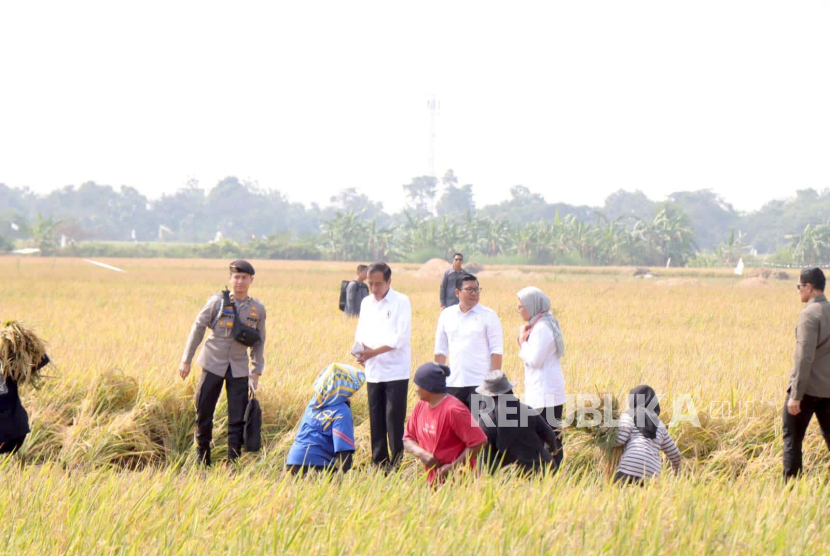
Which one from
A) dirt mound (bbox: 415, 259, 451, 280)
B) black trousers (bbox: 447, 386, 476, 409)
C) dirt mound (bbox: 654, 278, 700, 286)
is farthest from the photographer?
dirt mound (bbox: 415, 259, 451, 280)

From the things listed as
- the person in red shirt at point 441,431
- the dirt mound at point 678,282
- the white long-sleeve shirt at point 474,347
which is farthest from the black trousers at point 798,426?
the dirt mound at point 678,282

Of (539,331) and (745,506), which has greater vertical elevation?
(539,331)

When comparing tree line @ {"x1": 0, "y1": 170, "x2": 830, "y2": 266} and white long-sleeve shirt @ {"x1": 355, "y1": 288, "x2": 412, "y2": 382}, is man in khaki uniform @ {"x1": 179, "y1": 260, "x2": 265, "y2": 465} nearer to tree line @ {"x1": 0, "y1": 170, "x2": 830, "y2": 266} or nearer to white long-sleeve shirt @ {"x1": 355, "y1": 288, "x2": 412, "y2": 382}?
white long-sleeve shirt @ {"x1": 355, "y1": 288, "x2": 412, "y2": 382}

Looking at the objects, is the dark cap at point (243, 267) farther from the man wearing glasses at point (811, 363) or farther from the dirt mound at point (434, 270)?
the dirt mound at point (434, 270)

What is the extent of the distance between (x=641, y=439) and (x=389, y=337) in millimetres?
1741

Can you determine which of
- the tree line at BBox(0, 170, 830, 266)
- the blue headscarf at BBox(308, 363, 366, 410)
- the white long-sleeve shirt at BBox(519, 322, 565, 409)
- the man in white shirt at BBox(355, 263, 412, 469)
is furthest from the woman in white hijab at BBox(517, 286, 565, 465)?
the tree line at BBox(0, 170, 830, 266)

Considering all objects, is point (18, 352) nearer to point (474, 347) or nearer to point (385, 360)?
point (385, 360)

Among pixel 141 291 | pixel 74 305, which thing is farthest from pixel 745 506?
pixel 141 291

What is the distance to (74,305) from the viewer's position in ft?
54.0

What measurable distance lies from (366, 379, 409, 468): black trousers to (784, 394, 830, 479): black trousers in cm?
244

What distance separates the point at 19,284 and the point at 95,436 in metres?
19.1

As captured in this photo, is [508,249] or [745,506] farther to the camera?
[508,249]

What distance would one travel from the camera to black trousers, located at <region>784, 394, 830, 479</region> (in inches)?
201

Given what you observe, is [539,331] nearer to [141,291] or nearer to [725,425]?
[725,425]
